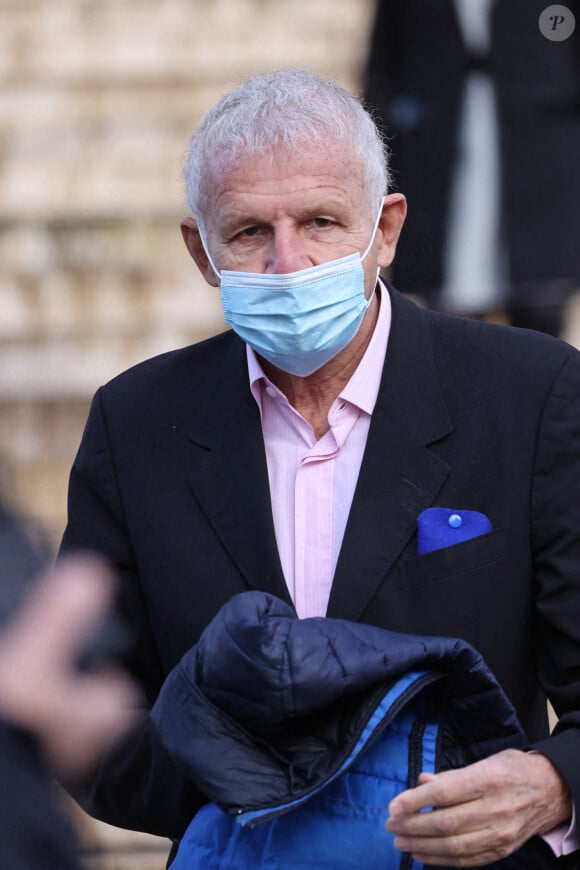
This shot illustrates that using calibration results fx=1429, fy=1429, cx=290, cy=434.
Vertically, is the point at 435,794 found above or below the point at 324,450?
below

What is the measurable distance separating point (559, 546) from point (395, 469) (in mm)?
288

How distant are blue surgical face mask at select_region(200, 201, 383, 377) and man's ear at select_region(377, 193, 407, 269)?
106 millimetres

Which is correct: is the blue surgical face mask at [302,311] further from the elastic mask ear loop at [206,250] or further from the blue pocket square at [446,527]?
the blue pocket square at [446,527]

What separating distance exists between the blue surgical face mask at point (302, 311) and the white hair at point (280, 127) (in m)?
0.16

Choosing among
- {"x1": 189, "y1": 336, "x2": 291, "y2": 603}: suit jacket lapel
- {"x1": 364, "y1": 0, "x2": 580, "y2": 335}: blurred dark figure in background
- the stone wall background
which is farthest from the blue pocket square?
the stone wall background

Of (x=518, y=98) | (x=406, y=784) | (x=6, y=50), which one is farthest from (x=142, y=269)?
(x=406, y=784)

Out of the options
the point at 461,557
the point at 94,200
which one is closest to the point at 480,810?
the point at 461,557

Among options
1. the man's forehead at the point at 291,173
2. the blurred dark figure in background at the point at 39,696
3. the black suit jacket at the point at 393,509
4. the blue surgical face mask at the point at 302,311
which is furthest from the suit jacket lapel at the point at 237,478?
the blurred dark figure in background at the point at 39,696

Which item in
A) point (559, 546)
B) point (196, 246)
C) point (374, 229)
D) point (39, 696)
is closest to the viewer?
point (39, 696)

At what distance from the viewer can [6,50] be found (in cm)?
429

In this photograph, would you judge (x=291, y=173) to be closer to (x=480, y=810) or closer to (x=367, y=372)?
(x=367, y=372)

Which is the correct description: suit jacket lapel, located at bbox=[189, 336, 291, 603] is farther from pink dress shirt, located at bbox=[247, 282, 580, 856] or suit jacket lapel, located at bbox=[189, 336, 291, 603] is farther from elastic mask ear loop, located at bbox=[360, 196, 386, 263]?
elastic mask ear loop, located at bbox=[360, 196, 386, 263]

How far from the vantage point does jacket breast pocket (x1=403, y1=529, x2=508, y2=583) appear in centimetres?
221

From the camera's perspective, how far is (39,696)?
1.26 m
